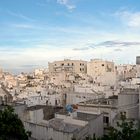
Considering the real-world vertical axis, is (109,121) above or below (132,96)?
below

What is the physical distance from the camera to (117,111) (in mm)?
24844

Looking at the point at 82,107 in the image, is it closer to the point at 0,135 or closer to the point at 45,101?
the point at 0,135

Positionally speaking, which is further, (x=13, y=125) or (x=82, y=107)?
(x=82, y=107)

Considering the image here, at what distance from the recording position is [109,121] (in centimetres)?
2548

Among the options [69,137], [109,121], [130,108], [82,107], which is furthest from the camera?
[82,107]

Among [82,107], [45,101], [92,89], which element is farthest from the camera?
[92,89]

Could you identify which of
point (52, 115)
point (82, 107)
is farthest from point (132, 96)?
point (52, 115)

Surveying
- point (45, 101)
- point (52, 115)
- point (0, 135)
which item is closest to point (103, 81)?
point (45, 101)

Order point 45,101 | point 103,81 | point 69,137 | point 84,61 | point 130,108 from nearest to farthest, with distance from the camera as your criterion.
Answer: point 69,137 → point 130,108 → point 45,101 → point 103,81 → point 84,61

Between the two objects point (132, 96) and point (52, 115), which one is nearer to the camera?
point (132, 96)

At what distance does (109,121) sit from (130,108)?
8.35ft

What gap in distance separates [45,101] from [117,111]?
19028mm

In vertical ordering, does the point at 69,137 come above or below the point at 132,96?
below

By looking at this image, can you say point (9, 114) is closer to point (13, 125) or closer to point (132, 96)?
point (13, 125)
